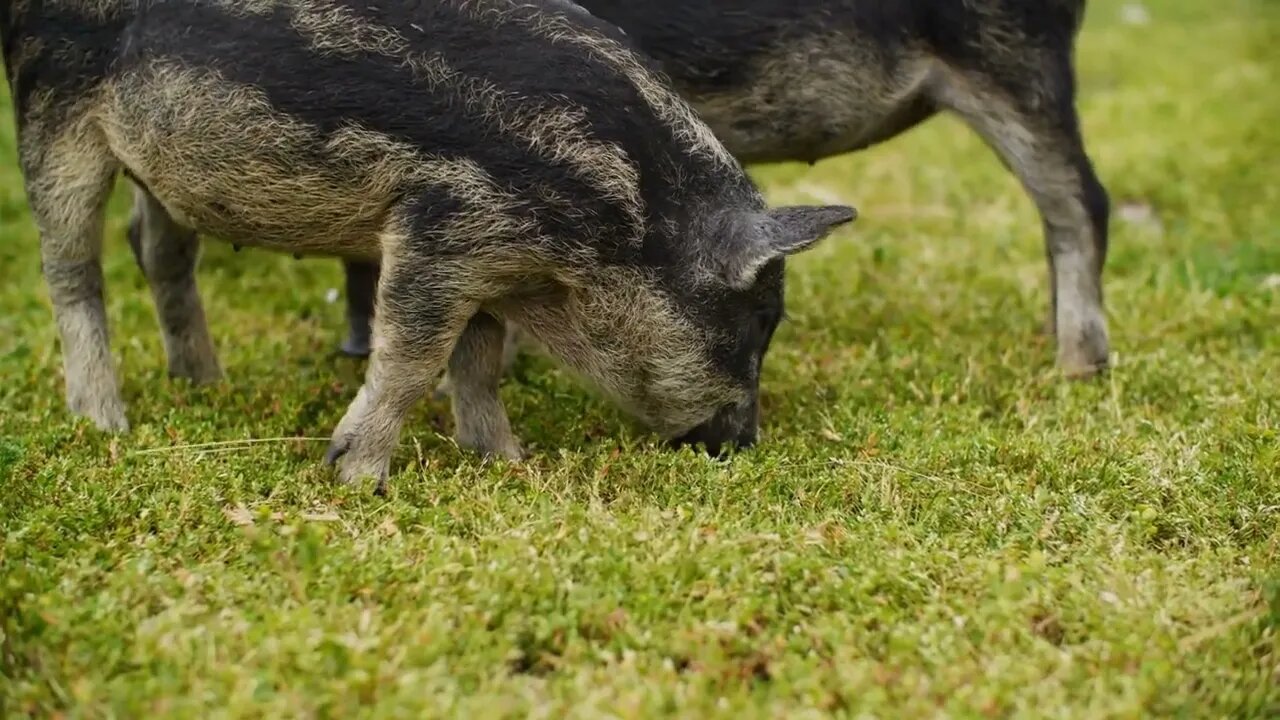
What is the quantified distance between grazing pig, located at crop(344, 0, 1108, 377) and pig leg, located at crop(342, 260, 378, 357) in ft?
0.15

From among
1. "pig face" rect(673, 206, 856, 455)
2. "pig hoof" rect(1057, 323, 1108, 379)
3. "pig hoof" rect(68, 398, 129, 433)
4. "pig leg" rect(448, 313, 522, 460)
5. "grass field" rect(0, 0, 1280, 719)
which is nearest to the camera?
"grass field" rect(0, 0, 1280, 719)

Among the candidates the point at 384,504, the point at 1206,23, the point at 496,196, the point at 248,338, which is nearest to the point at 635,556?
→ the point at 384,504

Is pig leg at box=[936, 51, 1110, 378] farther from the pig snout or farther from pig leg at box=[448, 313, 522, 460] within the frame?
pig leg at box=[448, 313, 522, 460]

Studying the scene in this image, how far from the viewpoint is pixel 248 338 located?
23.9 ft

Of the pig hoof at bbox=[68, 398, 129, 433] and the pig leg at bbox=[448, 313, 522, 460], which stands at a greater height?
the pig leg at bbox=[448, 313, 522, 460]

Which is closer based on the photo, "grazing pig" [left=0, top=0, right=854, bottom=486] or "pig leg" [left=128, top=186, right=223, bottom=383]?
"grazing pig" [left=0, top=0, right=854, bottom=486]

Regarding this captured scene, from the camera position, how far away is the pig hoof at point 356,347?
6895 millimetres

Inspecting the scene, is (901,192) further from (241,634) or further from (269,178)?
(241,634)

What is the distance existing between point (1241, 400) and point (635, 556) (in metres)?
3.24

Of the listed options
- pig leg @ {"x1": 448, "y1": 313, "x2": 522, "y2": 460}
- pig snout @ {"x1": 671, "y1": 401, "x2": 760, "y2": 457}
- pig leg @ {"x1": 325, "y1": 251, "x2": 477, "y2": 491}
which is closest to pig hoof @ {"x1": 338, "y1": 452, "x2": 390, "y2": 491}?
pig leg @ {"x1": 325, "y1": 251, "x2": 477, "y2": 491}

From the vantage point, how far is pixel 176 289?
6.47 metres

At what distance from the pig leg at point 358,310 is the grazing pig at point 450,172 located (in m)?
1.40

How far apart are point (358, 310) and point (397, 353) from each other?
1982mm

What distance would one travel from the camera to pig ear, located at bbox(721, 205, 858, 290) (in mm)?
4852
